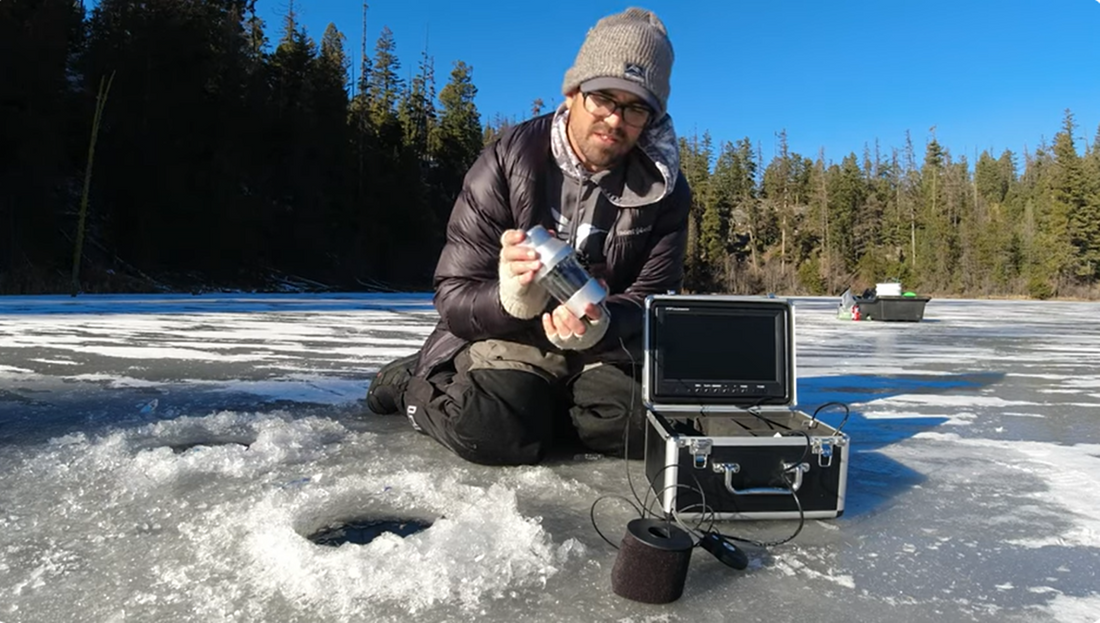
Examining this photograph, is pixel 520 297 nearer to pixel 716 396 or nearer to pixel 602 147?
pixel 602 147

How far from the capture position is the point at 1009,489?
193 centimetres

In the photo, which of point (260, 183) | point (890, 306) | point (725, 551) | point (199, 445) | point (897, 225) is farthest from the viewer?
point (897, 225)

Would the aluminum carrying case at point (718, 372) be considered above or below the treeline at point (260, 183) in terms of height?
below

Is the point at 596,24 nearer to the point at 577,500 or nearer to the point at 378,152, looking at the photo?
the point at 577,500

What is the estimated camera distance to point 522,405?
198 cm

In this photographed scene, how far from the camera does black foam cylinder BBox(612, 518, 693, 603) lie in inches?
46.6

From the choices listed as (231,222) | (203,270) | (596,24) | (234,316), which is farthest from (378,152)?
(596,24)

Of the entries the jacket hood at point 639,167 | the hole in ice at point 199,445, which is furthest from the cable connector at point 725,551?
the hole in ice at point 199,445

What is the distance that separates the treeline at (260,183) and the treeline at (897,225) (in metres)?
0.25

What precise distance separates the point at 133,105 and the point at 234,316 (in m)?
19.2

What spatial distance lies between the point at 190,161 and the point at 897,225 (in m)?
54.9

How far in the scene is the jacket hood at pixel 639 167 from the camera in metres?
2.08

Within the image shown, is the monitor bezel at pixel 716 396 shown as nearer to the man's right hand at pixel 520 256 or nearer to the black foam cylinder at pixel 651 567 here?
the man's right hand at pixel 520 256

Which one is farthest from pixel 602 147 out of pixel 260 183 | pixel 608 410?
pixel 260 183
